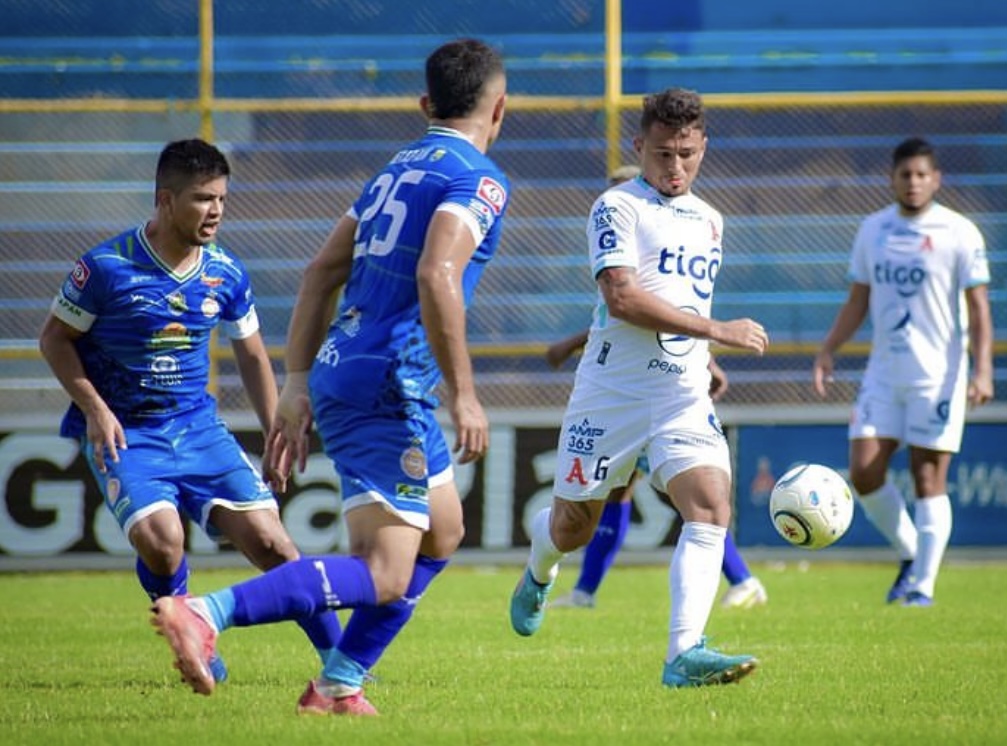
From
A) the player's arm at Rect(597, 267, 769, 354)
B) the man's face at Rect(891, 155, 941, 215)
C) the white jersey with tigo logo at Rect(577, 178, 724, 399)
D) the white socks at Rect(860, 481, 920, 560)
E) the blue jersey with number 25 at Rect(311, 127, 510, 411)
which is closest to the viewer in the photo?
the blue jersey with number 25 at Rect(311, 127, 510, 411)

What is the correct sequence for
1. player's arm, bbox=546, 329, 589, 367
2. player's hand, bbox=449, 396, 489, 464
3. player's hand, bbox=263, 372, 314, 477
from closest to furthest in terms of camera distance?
player's hand, bbox=449, 396, 489, 464, player's hand, bbox=263, 372, 314, 477, player's arm, bbox=546, 329, 589, 367

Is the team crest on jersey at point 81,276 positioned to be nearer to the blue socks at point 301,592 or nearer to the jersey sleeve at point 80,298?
the jersey sleeve at point 80,298

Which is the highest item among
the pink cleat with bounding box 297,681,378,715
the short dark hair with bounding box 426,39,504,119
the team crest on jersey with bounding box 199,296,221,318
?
the short dark hair with bounding box 426,39,504,119

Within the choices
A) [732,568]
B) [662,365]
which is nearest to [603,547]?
[732,568]

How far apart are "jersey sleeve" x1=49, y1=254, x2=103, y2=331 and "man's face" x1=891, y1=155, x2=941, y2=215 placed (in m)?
5.88

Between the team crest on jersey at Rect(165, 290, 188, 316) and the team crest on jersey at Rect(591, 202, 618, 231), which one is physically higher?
the team crest on jersey at Rect(591, 202, 618, 231)

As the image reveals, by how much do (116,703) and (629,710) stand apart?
194 centimetres

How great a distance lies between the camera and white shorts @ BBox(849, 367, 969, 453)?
38.8ft

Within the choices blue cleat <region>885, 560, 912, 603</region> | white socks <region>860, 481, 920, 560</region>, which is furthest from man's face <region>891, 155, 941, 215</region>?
blue cleat <region>885, 560, 912, 603</region>

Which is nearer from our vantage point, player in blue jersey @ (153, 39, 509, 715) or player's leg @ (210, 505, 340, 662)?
player in blue jersey @ (153, 39, 509, 715)

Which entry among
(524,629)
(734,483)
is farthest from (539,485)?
(524,629)

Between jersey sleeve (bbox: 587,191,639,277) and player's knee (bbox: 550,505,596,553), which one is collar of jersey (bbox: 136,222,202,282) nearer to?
jersey sleeve (bbox: 587,191,639,277)

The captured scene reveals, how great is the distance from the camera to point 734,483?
15.0m

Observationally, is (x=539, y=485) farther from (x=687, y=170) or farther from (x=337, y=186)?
(x=687, y=170)
